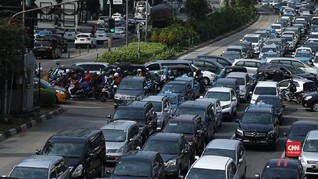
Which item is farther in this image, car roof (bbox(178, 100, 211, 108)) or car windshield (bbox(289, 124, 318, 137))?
Answer: car roof (bbox(178, 100, 211, 108))

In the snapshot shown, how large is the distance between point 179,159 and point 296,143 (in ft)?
17.3

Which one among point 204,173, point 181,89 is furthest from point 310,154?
point 181,89

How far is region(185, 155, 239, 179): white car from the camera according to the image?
76.9 feet

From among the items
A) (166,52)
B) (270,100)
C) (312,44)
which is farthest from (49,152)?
(312,44)

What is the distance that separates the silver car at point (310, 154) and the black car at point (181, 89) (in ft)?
43.2

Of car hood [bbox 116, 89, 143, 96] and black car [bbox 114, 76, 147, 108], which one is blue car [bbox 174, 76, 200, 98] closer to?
black car [bbox 114, 76, 147, 108]

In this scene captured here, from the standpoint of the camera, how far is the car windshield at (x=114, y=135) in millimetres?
29500

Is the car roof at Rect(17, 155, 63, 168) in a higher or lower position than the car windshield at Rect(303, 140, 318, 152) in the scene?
higher

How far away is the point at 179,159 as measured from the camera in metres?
27.0

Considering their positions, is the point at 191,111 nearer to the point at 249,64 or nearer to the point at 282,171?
the point at 282,171

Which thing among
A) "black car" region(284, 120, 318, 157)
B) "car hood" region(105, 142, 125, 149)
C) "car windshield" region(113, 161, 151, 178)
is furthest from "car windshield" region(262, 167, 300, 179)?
"black car" region(284, 120, 318, 157)

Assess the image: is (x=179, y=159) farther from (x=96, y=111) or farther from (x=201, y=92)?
(x=201, y=92)

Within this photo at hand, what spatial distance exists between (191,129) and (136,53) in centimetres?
3203

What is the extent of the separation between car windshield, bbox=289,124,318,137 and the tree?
55922mm
